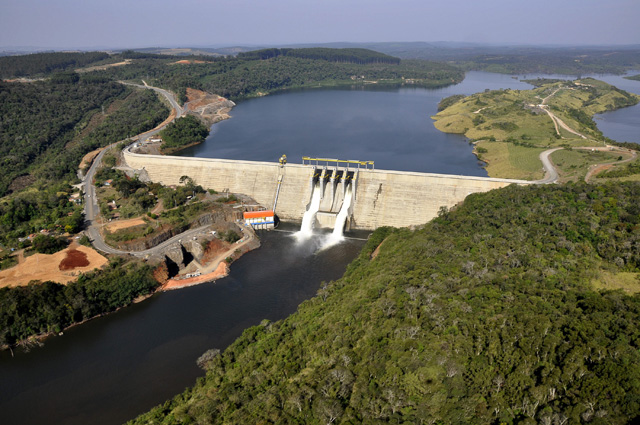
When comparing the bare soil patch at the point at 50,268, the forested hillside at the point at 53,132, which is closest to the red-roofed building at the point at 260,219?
the bare soil patch at the point at 50,268

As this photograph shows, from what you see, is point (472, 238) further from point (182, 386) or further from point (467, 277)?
point (182, 386)

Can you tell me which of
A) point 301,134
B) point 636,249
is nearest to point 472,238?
point 636,249

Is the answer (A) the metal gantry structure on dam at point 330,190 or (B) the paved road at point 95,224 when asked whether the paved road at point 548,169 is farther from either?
(B) the paved road at point 95,224

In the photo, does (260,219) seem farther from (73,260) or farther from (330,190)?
(73,260)

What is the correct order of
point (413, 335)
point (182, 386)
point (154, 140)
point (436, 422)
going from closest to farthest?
point (436, 422) → point (413, 335) → point (182, 386) → point (154, 140)

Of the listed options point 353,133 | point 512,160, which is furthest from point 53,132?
point 512,160
